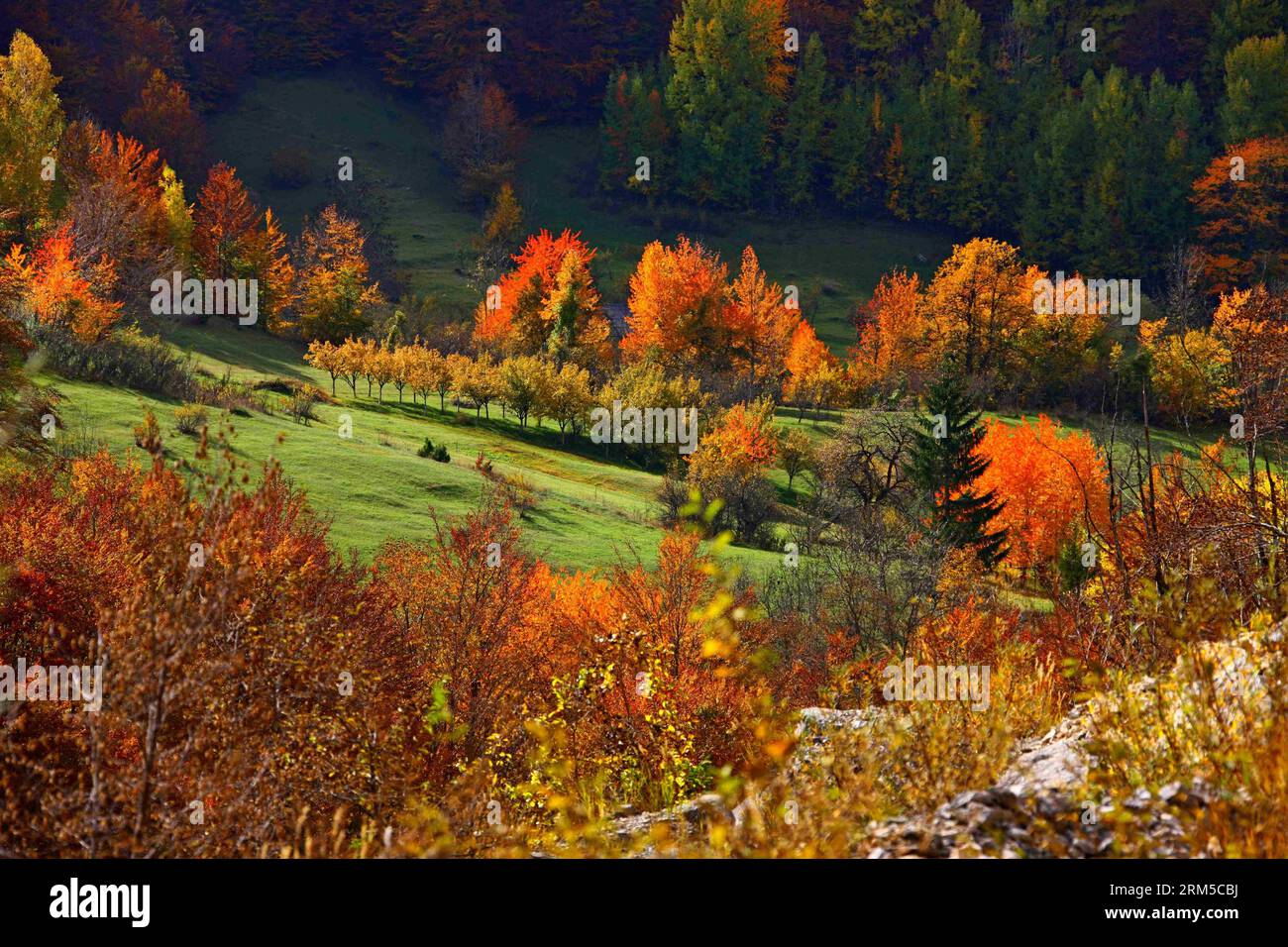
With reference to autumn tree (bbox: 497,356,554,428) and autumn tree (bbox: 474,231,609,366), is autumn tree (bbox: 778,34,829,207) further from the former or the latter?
autumn tree (bbox: 497,356,554,428)

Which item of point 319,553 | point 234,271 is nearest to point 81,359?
point 319,553

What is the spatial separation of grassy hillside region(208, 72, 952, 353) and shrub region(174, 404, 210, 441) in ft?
169

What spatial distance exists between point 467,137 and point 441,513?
9019 centimetres

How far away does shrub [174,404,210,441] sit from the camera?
32.7 metres

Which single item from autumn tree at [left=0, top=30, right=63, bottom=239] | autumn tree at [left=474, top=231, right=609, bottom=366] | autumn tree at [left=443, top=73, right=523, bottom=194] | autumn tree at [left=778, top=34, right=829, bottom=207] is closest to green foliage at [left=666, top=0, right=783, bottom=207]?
autumn tree at [left=778, top=34, right=829, bottom=207]

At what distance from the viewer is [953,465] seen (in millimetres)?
47625

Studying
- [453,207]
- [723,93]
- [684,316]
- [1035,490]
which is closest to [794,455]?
[1035,490]

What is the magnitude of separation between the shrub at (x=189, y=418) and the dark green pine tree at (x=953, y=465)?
97.7ft

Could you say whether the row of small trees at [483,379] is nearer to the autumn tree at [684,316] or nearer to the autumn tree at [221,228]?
the autumn tree at [684,316]

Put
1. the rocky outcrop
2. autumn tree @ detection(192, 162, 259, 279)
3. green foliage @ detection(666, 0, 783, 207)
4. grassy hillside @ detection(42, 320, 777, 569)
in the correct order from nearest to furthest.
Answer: the rocky outcrop
grassy hillside @ detection(42, 320, 777, 569)
autumn tree @ detection(192, 162, 259, 279)
green foliage @ detection(666, 0, 783, 207)

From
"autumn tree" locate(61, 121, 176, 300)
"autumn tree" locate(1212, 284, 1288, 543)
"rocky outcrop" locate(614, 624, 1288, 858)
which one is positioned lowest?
"rocky outcrop" locate(614, 624, 1288, 858)

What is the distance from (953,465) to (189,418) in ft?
106
